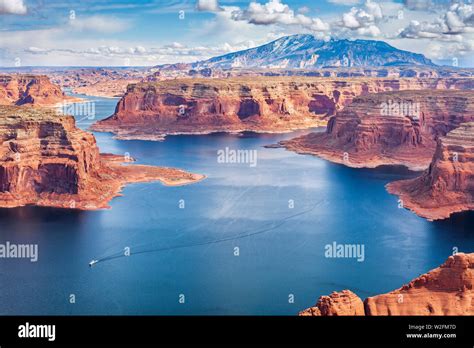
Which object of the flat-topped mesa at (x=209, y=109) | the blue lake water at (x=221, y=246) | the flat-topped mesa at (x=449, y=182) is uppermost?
the flat-topped mesa at (x=209, y=109)

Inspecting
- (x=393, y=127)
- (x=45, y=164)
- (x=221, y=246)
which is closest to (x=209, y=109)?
(x=393, y=127)

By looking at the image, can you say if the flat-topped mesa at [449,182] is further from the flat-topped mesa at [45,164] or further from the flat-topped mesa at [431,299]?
the flat-topped mesa at [431,299]

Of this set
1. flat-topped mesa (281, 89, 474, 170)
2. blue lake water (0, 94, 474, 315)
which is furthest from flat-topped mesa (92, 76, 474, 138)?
blue lake water (0, 94, 474, 315)

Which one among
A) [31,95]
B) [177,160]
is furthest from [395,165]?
[31,95]

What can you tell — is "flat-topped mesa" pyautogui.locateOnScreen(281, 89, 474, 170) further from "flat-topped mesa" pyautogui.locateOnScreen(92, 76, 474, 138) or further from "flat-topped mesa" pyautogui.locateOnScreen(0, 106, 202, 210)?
"flat-topped mesa" pyautogui.locateOnScreen(0, 106, 202, 210)

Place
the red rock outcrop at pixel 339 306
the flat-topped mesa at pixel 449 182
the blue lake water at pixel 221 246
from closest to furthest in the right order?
the red rock outcrop at pixel 339 306
the blue lake water at pixel 221 246
the flat-topped mesa at pixel 449 182

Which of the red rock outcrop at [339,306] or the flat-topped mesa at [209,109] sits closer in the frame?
the red rock outcrop at [339,306]

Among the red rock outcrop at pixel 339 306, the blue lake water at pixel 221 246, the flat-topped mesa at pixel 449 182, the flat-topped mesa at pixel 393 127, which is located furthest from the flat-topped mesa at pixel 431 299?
the flat-topped mesa at pixel 393 127
